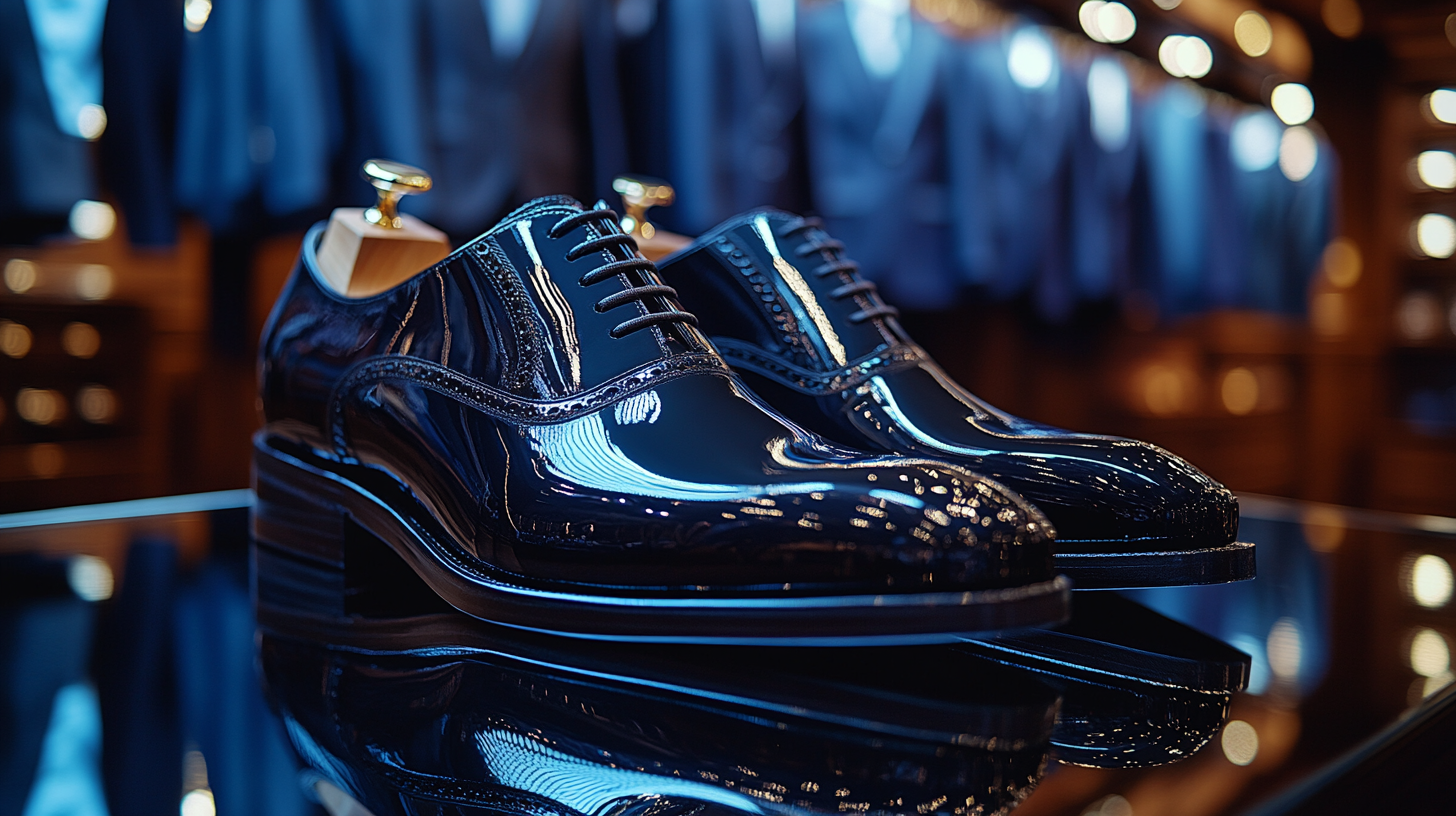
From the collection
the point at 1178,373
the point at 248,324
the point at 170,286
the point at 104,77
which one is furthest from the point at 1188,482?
the point at 1178,373

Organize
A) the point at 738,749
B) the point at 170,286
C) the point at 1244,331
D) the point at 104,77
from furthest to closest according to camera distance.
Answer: the point at 1244,331
the point at 170,286
the point at 104,77
the point at 738,749

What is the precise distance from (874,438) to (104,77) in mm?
1367

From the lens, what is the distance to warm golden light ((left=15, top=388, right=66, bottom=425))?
1.67m

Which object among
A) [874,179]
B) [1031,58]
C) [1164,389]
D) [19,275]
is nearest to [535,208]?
[874,179]

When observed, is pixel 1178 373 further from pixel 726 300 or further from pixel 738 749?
pixel 738 749

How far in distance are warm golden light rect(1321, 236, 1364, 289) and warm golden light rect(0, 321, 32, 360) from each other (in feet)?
15.1

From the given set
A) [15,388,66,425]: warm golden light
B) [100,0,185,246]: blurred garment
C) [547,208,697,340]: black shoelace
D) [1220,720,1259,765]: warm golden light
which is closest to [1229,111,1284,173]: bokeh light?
[100,0,185,246]: blurred garment

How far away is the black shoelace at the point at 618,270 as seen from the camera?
1.25 ft

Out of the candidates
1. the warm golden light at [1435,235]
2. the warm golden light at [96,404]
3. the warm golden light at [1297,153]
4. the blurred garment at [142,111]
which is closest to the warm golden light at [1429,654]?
the blurred garment at [142,111]

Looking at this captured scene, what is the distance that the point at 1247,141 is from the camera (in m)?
3.63

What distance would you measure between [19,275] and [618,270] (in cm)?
207

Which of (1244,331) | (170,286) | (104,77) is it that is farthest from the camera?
(1244,331)

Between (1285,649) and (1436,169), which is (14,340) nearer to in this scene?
(1285,649)

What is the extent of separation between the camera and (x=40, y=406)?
1691 millimetres
